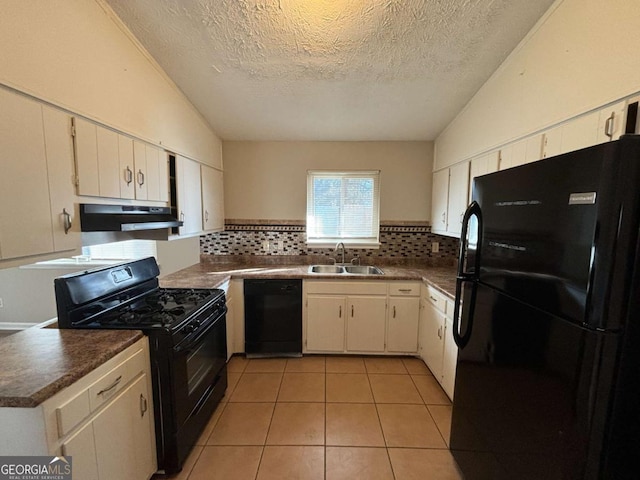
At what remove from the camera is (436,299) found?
2.52 meters

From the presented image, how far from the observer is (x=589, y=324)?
33.9 inches

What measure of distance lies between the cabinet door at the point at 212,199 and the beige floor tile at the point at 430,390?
2.55 m

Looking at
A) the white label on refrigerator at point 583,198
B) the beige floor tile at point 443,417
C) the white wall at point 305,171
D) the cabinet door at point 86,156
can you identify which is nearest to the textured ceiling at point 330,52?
the white wall at point 305,171

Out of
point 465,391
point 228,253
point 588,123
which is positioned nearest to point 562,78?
point 588,123

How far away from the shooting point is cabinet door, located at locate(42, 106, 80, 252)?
50.8 inches

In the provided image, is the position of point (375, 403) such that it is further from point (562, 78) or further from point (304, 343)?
point (562, 78)

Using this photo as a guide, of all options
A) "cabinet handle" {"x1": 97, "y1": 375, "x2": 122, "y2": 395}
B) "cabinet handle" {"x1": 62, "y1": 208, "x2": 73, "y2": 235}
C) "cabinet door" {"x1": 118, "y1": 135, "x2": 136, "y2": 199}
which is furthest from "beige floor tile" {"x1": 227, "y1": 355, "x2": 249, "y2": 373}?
"cabinet handle" {"x1": 62, "y1": 208, "x2": 73, "y2": 235}

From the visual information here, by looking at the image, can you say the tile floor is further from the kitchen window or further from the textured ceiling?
the textured ceiling

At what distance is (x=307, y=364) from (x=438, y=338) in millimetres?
1295

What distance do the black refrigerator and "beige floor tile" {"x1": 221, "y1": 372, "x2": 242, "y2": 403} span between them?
1867 mm

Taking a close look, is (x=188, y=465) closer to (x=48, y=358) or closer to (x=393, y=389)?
(x=48, y=358)

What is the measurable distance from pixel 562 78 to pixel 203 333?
259 cm

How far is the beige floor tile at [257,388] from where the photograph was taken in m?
2.35

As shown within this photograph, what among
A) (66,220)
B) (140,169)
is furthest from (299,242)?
(66,220)
